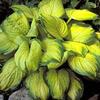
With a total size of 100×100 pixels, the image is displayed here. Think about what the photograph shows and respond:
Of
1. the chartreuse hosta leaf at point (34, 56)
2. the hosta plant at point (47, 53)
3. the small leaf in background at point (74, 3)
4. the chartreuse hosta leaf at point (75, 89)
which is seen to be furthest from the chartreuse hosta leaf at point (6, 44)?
the small leaf in background at point (74, 3)

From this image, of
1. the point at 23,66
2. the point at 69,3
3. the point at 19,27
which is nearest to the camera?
the point at 23,66

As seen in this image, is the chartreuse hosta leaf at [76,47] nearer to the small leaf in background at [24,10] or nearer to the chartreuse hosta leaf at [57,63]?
the chartreuse hosta leaf at [57,63]

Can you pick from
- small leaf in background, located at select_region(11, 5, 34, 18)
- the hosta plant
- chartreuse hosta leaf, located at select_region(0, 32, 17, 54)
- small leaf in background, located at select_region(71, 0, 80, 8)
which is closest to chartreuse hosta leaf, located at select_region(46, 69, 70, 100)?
the hosta plant

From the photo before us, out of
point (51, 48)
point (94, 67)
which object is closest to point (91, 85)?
point (94, 67)

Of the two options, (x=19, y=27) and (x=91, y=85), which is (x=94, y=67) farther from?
(x=19, y=27)

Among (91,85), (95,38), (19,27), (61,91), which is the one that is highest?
(19,27)

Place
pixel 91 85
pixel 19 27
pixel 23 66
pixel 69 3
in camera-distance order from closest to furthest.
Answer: pixel 23 66 → pixel 19 27 → pixel 91 85 → pixel 69 3

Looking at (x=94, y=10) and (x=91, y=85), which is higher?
(x=94, y=10)

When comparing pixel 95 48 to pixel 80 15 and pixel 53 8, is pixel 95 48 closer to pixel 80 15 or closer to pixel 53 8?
pixel 80 15

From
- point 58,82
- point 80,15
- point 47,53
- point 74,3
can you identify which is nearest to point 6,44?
point 47,53
